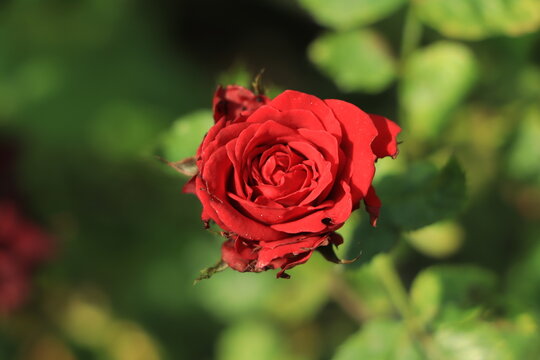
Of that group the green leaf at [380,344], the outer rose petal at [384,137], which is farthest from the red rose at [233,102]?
the green leaf at [380,344]

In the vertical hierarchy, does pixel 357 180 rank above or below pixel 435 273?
below

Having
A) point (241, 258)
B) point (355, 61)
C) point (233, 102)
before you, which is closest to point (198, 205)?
point (355, 61)

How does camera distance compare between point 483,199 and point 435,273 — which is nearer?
point 435,273

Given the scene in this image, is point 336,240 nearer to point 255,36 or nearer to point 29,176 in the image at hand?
point 29,176

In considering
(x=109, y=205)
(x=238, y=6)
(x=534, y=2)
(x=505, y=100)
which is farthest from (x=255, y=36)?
(x=534, y=2)

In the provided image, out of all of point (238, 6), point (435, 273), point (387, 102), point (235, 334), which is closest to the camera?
point (435, 273)

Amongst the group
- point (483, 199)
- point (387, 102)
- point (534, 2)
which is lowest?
point (534, 2)

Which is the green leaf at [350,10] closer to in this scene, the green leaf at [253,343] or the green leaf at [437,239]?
the green leaf at [437,239]

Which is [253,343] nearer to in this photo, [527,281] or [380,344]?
[380,344]
